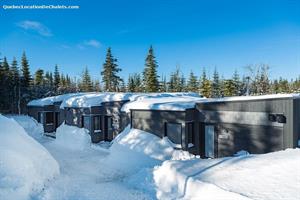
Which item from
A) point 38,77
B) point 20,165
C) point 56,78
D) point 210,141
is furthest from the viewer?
point 56,78

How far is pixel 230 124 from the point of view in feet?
39.3

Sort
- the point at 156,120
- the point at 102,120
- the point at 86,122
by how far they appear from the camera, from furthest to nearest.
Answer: the point at 86,122 → the point at 102,120 → the point at 156,120

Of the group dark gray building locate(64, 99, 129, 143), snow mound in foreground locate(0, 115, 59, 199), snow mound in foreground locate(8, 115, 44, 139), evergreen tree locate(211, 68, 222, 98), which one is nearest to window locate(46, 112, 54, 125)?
snow mound in foreground locate(8, 115, 44, 139)

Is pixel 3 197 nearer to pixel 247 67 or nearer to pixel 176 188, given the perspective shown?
pixel 176 188

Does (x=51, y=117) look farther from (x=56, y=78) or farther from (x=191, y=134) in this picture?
(x=56, y=78)

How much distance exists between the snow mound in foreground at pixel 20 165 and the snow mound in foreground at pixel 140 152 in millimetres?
3680

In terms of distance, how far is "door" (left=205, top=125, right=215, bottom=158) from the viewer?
12.9m

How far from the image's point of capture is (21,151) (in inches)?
376

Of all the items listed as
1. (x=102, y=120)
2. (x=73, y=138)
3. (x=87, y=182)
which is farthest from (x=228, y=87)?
(x=87, y=182)

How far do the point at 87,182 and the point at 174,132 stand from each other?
224 inches

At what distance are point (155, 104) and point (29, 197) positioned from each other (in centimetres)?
870

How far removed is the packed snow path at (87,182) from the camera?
807 cm

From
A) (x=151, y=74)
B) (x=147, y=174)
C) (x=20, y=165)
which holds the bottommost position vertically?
(x=147, y=174)

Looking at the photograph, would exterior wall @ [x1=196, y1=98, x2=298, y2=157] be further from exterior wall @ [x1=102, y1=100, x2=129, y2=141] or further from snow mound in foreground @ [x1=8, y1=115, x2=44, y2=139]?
snow mound in foreground @ [x1=8, y1=115, x2=44, y2=139]
